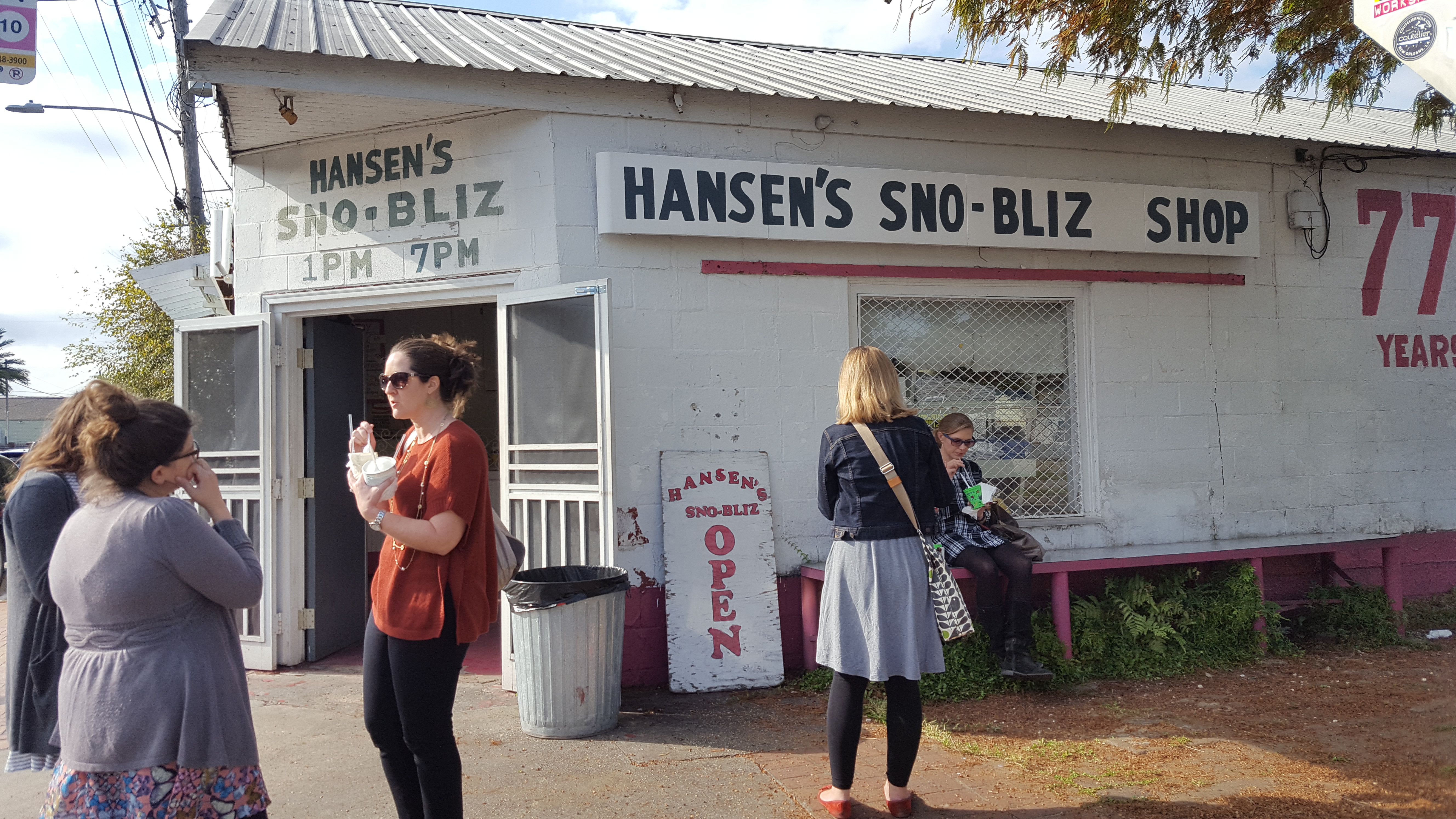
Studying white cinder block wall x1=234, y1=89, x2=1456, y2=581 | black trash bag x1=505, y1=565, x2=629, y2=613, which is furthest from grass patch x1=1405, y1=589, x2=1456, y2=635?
black trash bag x1=505, y1=565, x2=629, y2=613

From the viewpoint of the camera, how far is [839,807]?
3.70m

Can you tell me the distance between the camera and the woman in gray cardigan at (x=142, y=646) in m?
2.33

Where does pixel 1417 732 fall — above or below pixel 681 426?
below

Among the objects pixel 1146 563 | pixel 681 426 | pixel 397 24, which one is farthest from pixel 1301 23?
pixel 397 24

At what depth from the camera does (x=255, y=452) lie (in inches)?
244

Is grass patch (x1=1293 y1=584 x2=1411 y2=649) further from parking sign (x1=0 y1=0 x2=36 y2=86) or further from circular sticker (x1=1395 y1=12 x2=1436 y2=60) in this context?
parking sign (x1=0 y1=0 x2=36 y2=86)

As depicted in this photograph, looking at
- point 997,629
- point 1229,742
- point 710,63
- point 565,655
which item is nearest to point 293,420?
point 565,655

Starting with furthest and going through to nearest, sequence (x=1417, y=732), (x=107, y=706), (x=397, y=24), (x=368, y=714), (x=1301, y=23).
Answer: (x=397, y=24) → (x=1301, y=23) → (x=1417, y=732) → (x=368, y=714) → (x=107, y=706)

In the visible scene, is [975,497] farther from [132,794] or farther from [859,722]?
[132,794]

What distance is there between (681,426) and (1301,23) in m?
3.97

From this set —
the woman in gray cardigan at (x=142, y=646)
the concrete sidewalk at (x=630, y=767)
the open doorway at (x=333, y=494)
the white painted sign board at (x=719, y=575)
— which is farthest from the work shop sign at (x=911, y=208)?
the woman in gray cardigan at (x=142, y=646)

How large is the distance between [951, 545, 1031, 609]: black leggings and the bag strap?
1861mm

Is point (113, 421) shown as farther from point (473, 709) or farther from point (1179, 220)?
point (1179, 220)

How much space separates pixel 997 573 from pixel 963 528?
351 millimetres
